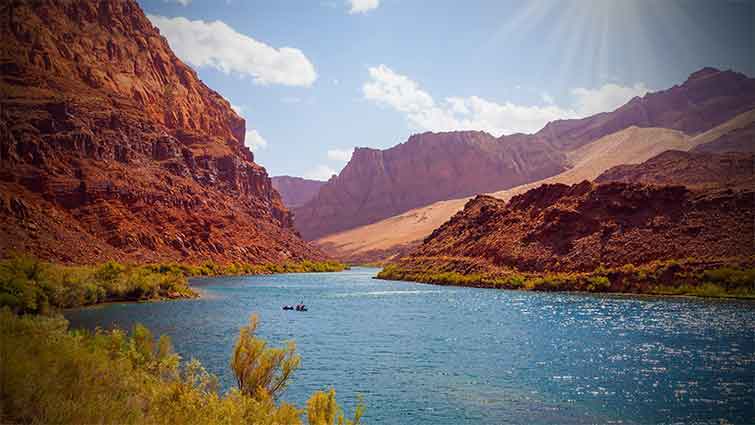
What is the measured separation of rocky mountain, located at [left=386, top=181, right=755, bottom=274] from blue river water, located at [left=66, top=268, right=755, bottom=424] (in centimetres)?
1185

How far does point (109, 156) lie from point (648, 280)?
89371 millimetres

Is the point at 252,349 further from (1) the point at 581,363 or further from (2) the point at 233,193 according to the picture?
(2) the point at 233,193

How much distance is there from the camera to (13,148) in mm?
81750

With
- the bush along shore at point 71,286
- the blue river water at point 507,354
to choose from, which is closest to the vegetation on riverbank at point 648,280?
the blue river water at point 507,354

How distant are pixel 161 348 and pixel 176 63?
16643 cm

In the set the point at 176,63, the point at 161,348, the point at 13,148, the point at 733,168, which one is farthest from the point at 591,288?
the point at 176,63

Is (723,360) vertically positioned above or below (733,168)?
below

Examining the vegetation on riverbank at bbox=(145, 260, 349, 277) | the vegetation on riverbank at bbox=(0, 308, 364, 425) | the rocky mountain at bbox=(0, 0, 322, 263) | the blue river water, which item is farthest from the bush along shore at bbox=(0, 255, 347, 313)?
the vegetation on riverbank at bbox=(145, 260, 349, 277)

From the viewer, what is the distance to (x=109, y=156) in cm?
9769

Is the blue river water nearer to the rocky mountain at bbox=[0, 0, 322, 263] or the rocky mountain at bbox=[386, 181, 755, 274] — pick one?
the rocky mountain at bbox=[386, 181, 755, 274]

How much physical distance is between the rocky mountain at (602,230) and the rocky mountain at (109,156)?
51357mm

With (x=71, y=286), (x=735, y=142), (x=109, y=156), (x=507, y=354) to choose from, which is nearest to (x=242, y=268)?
(x=109, y=156)

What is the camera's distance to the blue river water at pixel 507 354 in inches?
684

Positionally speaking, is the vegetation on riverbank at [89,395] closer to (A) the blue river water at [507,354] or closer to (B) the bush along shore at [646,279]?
(A) the blue river water at [507,354]
